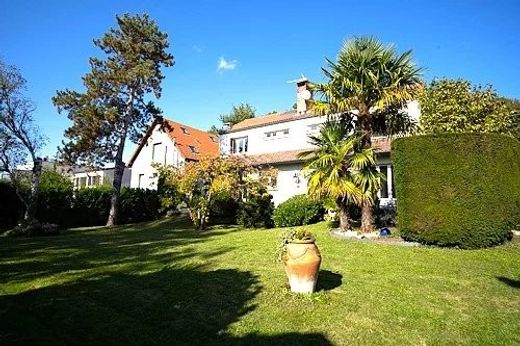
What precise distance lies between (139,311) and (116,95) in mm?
23170

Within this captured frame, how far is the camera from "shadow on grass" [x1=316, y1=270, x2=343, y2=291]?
7646 mm

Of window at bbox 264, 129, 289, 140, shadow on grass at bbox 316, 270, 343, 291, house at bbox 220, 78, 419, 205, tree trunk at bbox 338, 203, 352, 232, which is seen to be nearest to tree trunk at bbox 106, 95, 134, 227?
house at bbox 220, 78, 419, 205

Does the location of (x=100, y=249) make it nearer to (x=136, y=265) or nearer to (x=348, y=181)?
(x=136, y=265)

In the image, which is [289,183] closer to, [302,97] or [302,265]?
[302,97]

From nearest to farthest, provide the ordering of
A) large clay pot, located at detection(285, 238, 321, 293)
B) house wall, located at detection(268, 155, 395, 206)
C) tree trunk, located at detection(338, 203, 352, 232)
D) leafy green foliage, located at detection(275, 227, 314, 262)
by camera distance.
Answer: large clay pot, located at detection(285, 238, 321, 293) → leafy green foliage, located at detection(275, 227, 314, 262) → tree trunk, located at detection(338, 203, 352, 232) → house wall, located at detection(268, 155, 395, 206)

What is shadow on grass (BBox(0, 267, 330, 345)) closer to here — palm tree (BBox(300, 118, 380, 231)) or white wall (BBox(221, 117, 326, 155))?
palm tree (BBox(300, 118, 380, 231))

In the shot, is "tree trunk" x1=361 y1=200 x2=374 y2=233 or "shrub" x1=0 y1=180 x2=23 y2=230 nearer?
"tree trunk" x1=361 y1=200 x2=374 y2=233

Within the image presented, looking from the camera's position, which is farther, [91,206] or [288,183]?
[91,206]

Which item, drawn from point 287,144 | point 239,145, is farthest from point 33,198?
point 287,144

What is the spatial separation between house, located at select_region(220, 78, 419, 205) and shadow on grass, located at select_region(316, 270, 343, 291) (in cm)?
1435

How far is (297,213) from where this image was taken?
63.9ft

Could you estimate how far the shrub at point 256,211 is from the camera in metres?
21.2

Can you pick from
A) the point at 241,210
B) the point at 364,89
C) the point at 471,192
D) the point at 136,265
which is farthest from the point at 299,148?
the point at 136,265

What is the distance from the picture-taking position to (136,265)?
10203mm
